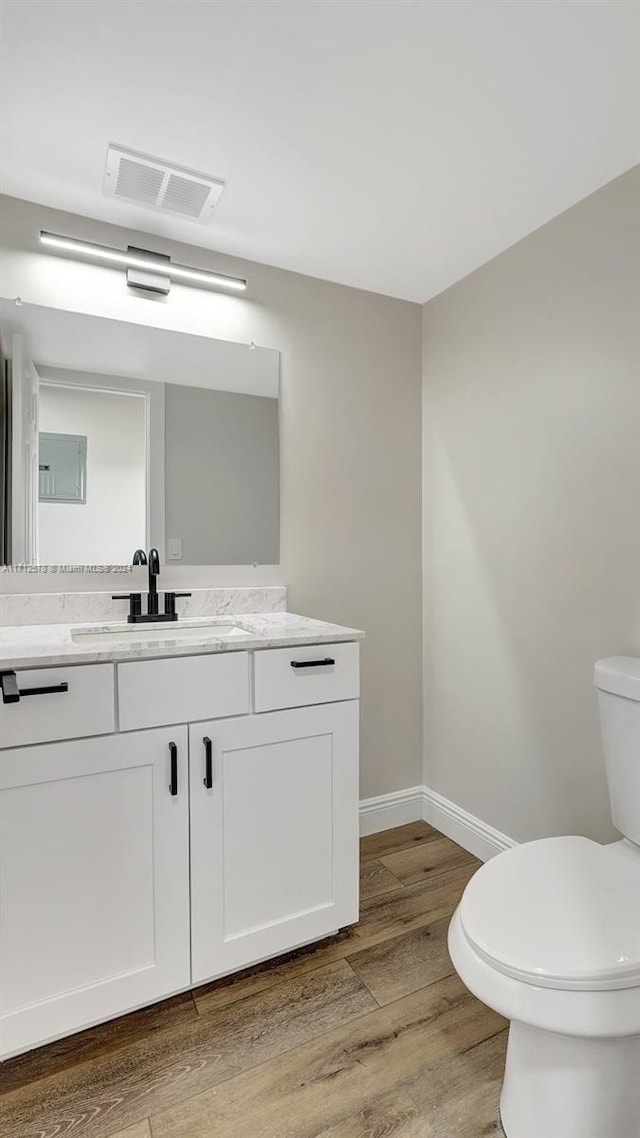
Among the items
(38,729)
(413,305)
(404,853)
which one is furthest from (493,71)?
(404,853)

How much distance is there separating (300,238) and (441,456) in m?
0.98

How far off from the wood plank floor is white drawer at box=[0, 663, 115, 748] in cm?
76

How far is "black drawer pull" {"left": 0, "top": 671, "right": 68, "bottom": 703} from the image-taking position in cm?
119

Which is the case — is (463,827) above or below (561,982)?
below

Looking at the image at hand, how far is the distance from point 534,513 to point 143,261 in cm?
157

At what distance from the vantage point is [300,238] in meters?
1.97

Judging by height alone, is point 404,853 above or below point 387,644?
below

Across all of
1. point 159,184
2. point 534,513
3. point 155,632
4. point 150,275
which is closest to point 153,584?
point 155,632

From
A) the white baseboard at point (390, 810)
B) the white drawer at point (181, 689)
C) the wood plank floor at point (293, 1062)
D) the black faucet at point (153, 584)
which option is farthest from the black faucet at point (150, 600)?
the white baseboard at point (390, 810)

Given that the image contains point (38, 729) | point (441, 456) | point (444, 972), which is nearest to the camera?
point (38, 729)

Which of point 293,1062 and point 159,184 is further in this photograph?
point 159,184

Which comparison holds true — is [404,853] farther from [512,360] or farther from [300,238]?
[300,238]

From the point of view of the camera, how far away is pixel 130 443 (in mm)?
1919

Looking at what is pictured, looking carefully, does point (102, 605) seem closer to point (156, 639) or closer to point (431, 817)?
point (156, 639)
